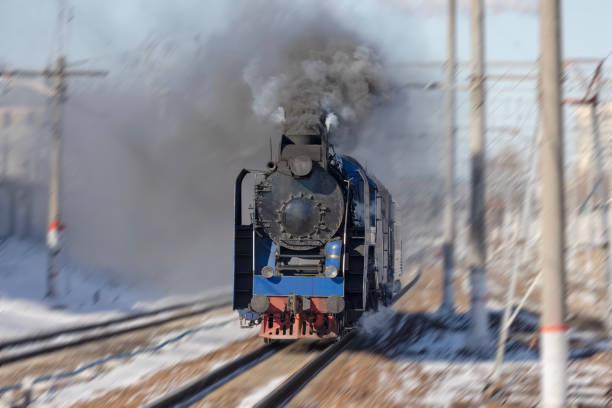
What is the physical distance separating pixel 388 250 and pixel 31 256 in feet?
54.0

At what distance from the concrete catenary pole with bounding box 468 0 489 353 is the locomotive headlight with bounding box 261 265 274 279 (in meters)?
3.39

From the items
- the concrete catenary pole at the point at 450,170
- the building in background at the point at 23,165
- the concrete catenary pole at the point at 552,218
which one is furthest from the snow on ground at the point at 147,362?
the building in background at the point at 23,165

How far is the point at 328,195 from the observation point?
38.2ft

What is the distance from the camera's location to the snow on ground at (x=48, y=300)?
17.3 metres

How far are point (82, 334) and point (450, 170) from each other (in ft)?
29.9

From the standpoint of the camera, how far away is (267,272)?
11.5 m

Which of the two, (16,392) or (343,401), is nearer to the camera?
(343,401)

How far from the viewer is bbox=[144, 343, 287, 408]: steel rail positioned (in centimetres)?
782

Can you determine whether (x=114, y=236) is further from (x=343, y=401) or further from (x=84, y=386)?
(x=343, y=401)

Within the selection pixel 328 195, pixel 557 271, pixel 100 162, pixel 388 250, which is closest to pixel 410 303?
pixel 388 250

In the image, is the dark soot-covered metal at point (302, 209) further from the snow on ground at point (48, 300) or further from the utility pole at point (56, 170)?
the utility pole at point (56, 170)

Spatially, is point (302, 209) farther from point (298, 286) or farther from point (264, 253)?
point (298, 286)

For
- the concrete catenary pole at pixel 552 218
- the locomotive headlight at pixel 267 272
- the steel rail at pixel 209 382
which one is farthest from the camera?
the locomotive headlight at pixel 267 272

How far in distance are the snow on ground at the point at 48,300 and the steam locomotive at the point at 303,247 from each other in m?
6.87
